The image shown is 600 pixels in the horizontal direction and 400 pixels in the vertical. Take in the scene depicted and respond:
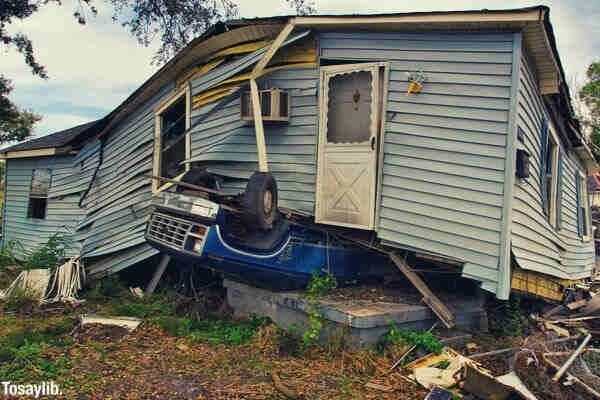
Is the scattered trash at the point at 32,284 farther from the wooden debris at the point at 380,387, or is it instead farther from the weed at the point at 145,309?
the wooden debris at the point at 380,387

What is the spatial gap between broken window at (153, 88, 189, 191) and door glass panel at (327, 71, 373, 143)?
3.14 meters

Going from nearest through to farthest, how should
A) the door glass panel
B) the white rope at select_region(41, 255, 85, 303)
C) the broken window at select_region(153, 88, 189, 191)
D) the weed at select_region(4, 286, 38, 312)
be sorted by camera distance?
the door glass panel, the weed at select_region(4, 286, 38, 312), the white rope at select_region(41, 255, 85, 303), the broken window at select_region(153, 88, 189, 191)

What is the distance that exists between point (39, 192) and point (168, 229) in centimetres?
918

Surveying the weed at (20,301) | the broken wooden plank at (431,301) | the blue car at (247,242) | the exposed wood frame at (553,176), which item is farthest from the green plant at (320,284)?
the weed at (20,301)

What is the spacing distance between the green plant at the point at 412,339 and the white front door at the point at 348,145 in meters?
1.48

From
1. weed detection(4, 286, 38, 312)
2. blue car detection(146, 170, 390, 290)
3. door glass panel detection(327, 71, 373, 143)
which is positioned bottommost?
weed detection(4, 286, 38, 312)

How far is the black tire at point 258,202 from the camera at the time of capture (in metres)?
A: 5.85

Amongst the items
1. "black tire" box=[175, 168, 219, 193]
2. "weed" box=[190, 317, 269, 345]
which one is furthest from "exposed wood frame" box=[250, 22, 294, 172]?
"weed" box=[190, 317, 269, 345]

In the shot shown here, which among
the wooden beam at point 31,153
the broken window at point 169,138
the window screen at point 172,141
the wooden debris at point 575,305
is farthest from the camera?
the wooden beam at point 31,153

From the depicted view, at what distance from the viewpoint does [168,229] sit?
6.24 meters

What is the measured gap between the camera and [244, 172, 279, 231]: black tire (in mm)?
5848

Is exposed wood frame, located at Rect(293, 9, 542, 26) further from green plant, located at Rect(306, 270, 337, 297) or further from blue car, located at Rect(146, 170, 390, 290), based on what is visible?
green plant, located at Rect(306, 270, 337, 297)

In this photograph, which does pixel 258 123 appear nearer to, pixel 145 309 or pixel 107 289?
pixel 145 309

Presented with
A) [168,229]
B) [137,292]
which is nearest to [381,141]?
[168,229]
